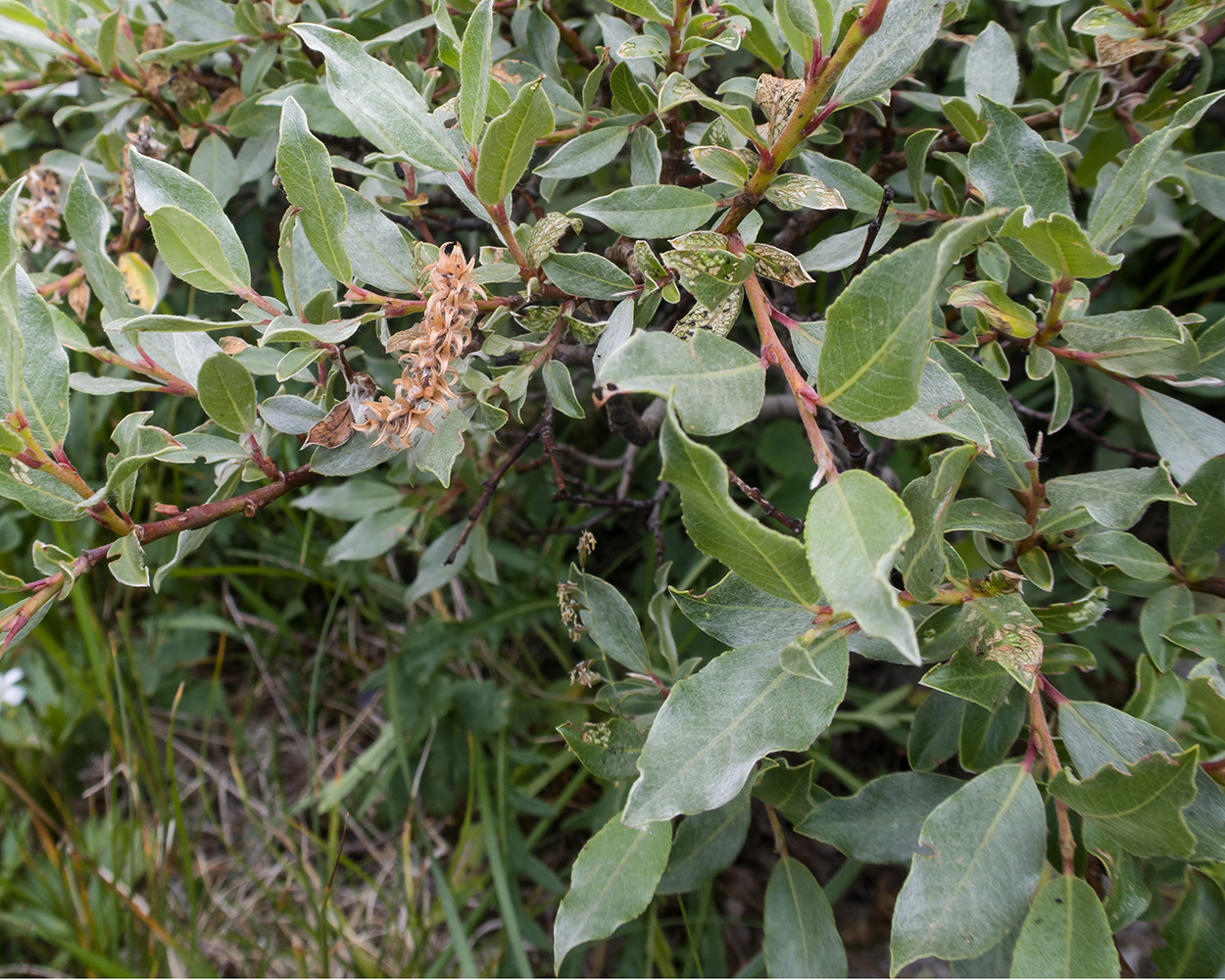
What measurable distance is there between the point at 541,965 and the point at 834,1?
1.59 meters

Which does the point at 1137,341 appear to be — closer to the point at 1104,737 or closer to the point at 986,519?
the point at 986,519

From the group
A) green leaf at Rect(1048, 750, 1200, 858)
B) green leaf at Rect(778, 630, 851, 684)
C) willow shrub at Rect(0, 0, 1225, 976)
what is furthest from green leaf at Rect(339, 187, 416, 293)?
green leaf at Rect(1048, 750, 1200, 858)

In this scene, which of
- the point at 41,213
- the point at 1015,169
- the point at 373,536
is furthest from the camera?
the point at 373,536

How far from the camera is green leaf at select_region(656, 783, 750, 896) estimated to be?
A: 920 mm

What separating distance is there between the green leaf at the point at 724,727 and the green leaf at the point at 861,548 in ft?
0.45

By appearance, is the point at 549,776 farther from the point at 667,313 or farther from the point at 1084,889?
the point at 1084,889

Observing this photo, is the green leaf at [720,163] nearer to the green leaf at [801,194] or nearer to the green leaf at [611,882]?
the green leaf at [801,194]

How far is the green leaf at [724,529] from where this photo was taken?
0.47 meters

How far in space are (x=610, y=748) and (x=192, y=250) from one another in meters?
0.60

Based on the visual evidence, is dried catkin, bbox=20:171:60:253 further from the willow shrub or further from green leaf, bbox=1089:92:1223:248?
green leaf, bbox=1089:92:1223:248

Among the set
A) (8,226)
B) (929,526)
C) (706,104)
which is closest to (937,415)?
(929,526)

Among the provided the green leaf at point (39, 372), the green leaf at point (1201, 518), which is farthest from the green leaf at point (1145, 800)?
the green leaf at point (39, 372)

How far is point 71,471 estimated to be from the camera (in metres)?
0.65

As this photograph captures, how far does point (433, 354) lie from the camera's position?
0.58 metres
